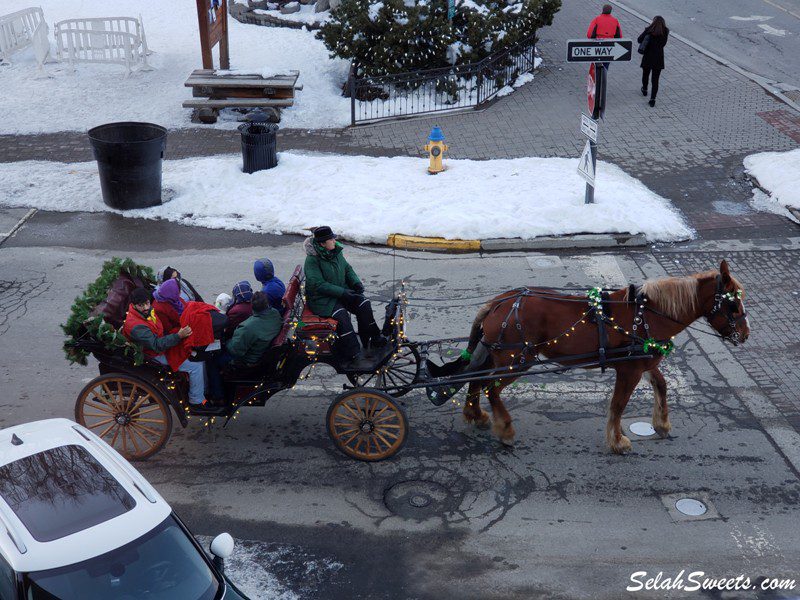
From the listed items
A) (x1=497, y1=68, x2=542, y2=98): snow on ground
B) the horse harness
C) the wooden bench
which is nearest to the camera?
the horse harness

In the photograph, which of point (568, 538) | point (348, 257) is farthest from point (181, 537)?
point (348, 257)

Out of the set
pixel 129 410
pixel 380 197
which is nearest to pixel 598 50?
pixel 380 197

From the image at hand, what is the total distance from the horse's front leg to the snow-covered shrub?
35.9ft

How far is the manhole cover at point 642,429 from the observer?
8258 millimetres

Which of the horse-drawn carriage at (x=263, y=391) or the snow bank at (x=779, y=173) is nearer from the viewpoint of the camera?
the horse-drawn carriage at (x=263, y=391)

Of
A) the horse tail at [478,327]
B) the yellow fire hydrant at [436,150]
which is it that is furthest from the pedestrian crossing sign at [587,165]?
the horse tail at [478,327]

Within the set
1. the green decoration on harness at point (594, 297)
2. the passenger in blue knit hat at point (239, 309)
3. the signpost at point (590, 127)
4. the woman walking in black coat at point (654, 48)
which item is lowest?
the passenger in blue knit hat at point (239, 309)

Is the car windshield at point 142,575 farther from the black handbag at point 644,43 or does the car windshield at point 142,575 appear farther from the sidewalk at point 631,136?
the black handbag at point 644,43

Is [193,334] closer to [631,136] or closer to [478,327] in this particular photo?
[478,327]

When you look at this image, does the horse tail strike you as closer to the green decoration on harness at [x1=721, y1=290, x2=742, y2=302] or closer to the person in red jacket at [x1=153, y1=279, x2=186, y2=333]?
the green decoration on harness at [x1=721, y1=290, x2=742, y2=302]

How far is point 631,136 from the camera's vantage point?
1564 centimetres

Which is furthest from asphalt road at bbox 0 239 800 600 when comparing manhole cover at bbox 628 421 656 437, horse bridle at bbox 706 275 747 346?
horse bridle at bbox 706 275 747 346

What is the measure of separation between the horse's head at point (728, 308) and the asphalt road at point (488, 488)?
127 cm

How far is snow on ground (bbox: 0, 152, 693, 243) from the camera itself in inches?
489
